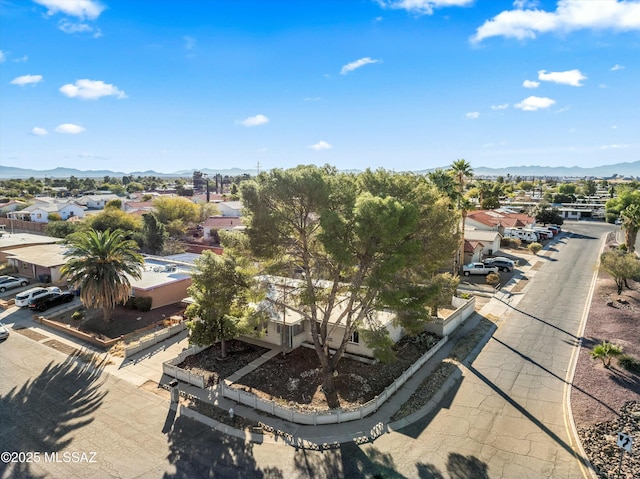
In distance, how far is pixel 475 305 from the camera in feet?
113

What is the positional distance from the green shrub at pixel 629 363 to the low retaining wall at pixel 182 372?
22744 millimetres

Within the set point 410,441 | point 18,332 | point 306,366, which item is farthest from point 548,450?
point 18,332

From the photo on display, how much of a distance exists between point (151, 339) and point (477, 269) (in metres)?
33.0

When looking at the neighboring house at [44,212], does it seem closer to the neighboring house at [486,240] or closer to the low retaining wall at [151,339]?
the low retaining wall at [151,339]

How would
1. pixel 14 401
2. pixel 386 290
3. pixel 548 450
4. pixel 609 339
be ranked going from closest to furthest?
1. pixel 548 450
2. pixel 386 290
3. pixel 14 401
4. pixel 609 339

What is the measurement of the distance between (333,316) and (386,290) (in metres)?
8.06

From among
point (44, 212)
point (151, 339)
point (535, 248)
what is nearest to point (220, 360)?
point (151, 339)

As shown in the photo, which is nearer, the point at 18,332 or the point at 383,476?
the point at 383,476

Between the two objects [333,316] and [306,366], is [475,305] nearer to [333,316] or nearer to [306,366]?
[333,316]

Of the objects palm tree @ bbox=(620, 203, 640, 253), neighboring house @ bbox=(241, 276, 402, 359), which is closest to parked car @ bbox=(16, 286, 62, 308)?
neighboring house @ bbox=(241, 276, 402, 359)

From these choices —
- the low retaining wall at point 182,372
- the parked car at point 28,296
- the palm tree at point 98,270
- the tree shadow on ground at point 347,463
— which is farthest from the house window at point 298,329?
the parked car at point 28,296

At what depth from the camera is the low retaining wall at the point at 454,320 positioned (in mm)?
27438

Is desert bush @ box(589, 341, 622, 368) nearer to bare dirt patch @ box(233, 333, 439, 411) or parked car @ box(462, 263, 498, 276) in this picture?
bare dirt patch @ box(233, 333, 439, 411)

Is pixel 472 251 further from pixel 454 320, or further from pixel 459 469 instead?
pixel 459 469
